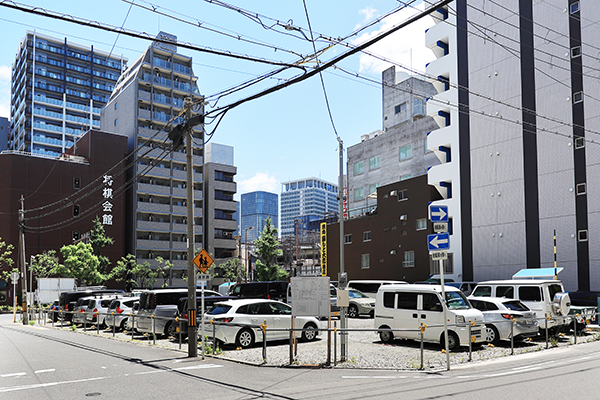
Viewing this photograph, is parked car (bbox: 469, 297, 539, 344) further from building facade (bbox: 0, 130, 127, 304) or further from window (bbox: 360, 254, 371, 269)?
building facade (bbox: 0, 130, 127, 304)

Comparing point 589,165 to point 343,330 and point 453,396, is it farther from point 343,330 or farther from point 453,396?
point 453,396

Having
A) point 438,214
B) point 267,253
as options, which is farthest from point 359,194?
point 438,214

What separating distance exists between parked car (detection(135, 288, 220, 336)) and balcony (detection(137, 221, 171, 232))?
52.6 m

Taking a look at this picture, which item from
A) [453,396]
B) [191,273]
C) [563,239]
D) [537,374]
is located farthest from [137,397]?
[563,239]

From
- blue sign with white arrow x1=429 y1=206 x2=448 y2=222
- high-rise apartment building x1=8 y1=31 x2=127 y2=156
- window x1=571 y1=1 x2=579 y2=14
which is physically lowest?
blue sign with white arrow x1=429 y1=206 x2=448 y2=222

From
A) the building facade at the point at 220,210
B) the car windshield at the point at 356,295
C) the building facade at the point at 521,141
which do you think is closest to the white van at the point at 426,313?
the car windshield at the point at 356,295

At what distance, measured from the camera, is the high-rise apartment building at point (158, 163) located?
7381 cm

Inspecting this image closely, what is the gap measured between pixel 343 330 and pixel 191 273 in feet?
18.8

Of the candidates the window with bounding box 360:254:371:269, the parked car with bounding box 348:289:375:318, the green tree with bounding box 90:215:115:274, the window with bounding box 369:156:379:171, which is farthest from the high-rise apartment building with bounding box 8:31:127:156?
the parked car with bounding box 348:289:375:318

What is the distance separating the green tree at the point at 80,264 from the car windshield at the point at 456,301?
152ft

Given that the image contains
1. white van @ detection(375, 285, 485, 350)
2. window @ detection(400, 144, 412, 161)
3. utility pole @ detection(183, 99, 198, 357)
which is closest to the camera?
utility pole @ detection(183, 99, 198, 357)

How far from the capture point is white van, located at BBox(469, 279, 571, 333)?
62.5 feet

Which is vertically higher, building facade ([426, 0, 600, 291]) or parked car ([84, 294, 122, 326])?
building facade ([426, 0, 600, 291])

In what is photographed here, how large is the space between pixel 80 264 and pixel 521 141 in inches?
1727
